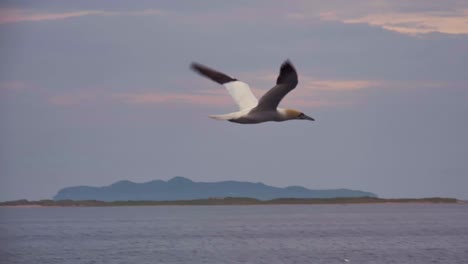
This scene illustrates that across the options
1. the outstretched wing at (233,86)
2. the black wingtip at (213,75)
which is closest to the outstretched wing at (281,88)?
the outstretched wing at (233,86)

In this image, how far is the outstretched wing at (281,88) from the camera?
29.0m

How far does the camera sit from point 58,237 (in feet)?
433

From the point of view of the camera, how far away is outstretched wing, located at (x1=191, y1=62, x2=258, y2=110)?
33.2 m

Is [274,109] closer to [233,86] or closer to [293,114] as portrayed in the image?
[293,114]

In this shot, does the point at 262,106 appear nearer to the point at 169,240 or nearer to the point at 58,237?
the point at 169,240

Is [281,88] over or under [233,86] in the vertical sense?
under

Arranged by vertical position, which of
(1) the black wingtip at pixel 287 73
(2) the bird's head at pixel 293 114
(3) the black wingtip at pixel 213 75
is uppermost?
(3) the black wingtip at pixel 213 75

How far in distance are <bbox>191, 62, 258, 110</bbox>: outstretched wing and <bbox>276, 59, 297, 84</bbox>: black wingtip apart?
3.52m

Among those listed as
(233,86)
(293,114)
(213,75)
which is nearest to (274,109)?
(293,114)

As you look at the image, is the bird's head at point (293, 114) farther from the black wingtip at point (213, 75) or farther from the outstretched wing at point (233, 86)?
the black wingtip at point (213, 75)

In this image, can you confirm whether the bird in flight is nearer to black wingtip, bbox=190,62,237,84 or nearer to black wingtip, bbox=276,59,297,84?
black wingtip, bbox=276,59,297,84

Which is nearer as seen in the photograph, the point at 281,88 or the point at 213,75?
the point at 281,88

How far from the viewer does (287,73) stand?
29.1 m

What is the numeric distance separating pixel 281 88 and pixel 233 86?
4.63 m
